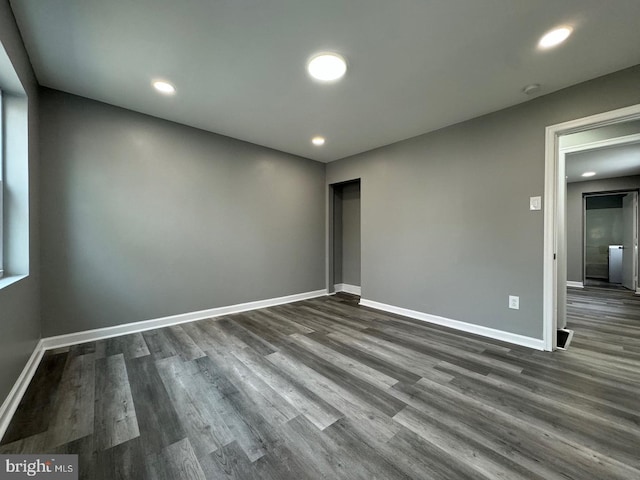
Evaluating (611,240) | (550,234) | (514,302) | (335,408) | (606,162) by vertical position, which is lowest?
(335,408)

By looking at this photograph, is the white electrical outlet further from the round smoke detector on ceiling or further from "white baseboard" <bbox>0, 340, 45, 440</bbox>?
"white baseboard" <bbox>0, 340, 45, 440</bbox>

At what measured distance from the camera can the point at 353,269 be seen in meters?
5.01

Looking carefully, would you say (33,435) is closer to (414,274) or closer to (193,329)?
(193,329)

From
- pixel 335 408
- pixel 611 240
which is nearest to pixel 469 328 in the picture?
pixel 335 408

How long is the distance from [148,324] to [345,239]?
3.52 meters

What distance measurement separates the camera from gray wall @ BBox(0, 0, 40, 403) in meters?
1.48

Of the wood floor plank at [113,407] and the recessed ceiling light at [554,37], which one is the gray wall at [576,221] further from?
the wood floor plank at [113,407]

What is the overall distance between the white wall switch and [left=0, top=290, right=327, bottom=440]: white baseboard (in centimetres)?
339

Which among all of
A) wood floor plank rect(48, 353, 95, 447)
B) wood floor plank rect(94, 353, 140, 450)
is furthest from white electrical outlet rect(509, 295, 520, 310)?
wood floor plank rect(48, 353, 95, 447)

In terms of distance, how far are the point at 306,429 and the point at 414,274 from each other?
2.54m

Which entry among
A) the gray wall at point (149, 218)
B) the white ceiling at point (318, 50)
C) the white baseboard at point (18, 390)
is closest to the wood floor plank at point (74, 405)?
the white baseboard at point (18, 390)

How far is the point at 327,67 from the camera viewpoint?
6.74 ft

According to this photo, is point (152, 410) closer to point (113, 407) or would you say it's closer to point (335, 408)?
point (113, 407)

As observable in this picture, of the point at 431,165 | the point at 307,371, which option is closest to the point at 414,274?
the point at 431,165
